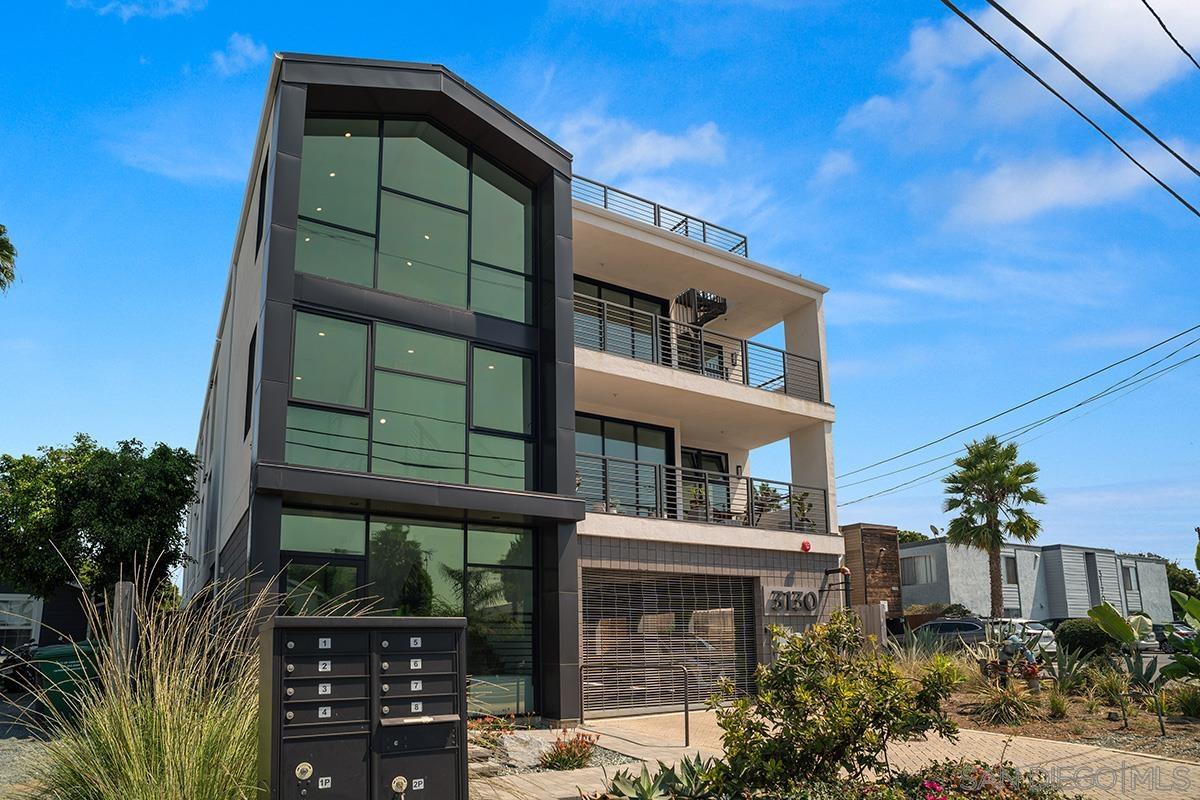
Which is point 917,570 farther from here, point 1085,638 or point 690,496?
point 690,496

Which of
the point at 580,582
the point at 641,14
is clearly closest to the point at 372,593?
the point at 580,582

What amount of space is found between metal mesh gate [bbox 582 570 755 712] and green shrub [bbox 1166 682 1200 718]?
6.39 metres

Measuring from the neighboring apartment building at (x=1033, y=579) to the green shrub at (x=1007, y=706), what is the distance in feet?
85.2

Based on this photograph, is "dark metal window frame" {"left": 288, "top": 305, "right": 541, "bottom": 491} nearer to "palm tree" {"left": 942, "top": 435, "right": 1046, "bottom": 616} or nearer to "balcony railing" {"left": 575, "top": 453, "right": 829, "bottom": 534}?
"balcony railing" {"left": 575, "top": 453, "right": 829, "bottom": 534}

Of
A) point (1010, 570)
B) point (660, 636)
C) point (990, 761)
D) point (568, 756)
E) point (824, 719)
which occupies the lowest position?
point (990, 761)

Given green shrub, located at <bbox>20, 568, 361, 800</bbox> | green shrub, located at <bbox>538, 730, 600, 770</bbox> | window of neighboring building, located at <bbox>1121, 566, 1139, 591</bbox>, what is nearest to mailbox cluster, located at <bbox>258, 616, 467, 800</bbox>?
green shrub, located at <bbox>20, 568, 361, 800</bbox>

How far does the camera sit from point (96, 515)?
21766 mm

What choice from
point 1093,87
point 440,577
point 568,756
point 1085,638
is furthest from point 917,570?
point 1093,87

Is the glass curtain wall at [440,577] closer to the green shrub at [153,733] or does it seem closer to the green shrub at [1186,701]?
the green shrub at [153,733]

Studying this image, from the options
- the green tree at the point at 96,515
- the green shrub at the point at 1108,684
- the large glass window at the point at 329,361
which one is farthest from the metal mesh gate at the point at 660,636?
the green tree at the point at 96,515

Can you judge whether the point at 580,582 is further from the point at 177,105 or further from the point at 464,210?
the point at 177,105

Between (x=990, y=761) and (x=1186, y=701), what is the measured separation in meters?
4.78

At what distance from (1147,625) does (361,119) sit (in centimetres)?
1534

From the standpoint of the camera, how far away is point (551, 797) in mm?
8367
